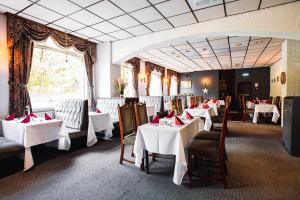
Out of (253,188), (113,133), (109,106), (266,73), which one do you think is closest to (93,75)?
(109,106)

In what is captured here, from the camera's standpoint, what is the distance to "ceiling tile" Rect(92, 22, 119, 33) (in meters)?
4.79

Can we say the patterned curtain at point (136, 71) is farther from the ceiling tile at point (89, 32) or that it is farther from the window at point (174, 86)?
the window at point (174, 86)

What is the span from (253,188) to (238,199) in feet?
1.29

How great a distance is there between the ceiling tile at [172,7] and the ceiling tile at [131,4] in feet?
1.01

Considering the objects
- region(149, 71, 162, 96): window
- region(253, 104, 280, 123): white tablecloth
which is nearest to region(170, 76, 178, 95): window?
region(149, 71, 162, 96): window

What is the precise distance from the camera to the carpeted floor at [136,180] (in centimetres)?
220

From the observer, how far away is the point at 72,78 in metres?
5.98

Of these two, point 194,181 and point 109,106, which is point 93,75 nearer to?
point 109,106

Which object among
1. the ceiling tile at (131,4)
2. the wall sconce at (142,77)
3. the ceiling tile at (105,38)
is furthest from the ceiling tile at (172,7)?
the wall sconce at (142,77)

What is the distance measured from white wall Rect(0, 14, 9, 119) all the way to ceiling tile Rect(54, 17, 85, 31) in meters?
1.11

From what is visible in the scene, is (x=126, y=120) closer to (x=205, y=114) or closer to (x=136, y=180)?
(x=136, y=180)

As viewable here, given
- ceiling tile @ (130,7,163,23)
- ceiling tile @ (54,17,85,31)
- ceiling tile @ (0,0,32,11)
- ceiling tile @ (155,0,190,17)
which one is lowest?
ceiling tile @ (0,0,32,11)

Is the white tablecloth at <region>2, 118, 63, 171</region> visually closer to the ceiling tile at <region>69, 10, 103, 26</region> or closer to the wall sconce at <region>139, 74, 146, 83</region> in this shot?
the ceiling tile at <region>69, 10, 103, 26</region>

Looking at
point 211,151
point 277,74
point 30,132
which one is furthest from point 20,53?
point 277,74
